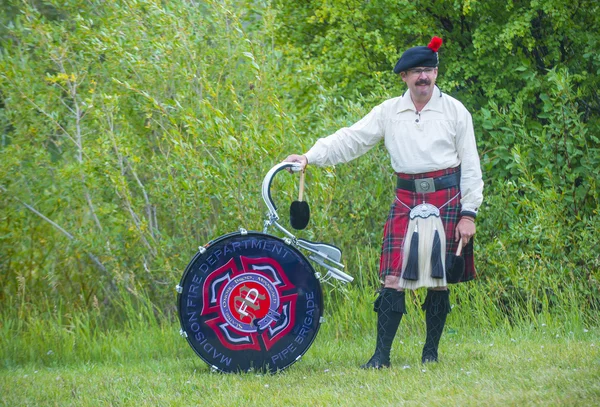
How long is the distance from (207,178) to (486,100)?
12.4 feet

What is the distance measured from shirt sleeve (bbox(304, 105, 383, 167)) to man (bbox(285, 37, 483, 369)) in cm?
3

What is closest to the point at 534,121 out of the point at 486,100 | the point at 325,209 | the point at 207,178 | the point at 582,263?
the point at 486,100

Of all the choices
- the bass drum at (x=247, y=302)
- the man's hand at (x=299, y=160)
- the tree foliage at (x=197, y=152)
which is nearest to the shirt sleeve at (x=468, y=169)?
the man's hand at (x=299, y=160)

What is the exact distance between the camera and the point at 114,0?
25.4ft

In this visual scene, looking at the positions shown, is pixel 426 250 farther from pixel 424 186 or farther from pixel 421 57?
pixel 421 57

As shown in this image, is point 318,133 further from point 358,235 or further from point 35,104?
point 35,104

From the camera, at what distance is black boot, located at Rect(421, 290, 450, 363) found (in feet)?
17.8

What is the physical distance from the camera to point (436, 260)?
5203 millimetres

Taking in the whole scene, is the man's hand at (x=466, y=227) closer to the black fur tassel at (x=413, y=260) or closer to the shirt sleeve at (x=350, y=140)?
the black fur tassel at (x=413, y=260)

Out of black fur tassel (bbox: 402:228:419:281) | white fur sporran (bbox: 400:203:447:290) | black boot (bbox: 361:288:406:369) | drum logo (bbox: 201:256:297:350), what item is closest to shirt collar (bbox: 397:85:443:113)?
white fur sporran (bbox: 400:203:447:290)

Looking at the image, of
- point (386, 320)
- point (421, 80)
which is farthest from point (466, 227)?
point (421, 80)

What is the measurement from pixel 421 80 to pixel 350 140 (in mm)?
591

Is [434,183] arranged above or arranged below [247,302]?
above

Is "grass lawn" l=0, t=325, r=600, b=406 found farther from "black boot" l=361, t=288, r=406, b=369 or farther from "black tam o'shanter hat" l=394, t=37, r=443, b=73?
"black tam o'shanter hat" l=394, t=37, r=443, b=73
